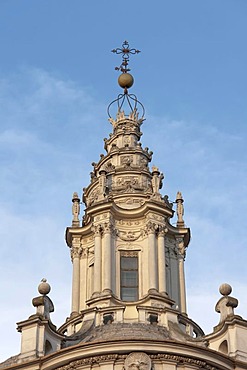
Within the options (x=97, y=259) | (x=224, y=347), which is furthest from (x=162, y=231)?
(x=224, y=347)

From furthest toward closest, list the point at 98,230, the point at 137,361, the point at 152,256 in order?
the point at 98,230 < the point at 152,256 < the point at 137,361

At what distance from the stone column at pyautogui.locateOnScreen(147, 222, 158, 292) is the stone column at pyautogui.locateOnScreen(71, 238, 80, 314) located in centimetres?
442

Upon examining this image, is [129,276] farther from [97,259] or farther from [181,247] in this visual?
[181,247]

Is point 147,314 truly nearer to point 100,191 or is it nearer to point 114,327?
point 114,327

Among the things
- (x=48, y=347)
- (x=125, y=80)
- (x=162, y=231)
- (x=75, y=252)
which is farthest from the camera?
(x=125, y=80)

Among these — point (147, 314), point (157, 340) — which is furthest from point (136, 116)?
point (157, 340)

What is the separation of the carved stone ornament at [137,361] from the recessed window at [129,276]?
29.1 feet

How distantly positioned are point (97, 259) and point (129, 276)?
1.98 metres

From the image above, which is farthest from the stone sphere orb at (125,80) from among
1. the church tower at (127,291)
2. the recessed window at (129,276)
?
the recessed window at (129,276)

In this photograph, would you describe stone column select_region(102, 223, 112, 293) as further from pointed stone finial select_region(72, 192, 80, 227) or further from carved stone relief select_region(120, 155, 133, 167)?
carved stone relief select_region(120, 155, 133, 167)

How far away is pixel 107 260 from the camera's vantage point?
51688 millimetres

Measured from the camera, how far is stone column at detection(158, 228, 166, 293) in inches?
2015

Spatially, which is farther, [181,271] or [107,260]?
[181,271]

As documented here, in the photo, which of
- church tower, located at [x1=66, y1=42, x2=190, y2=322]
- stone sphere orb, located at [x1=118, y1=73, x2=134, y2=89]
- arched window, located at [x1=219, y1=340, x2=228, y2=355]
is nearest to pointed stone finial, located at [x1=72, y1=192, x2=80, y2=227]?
church tower, located at [x1=66, y1=42, x2=190, y2=322]
